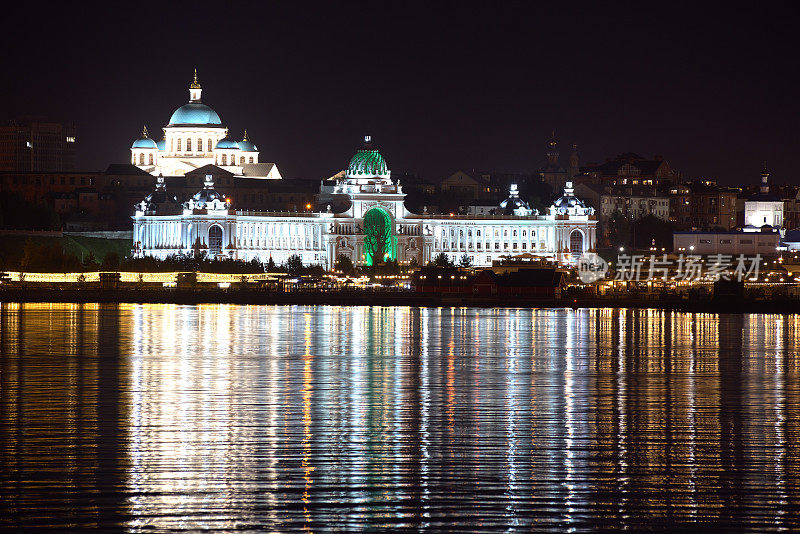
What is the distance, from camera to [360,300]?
94.4 meters

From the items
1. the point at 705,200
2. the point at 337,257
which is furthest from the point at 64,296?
the point at 705,200

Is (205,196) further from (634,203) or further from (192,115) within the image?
(634,203)

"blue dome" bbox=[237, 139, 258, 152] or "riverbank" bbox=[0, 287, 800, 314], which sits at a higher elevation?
"blue dome" bbox=[237, 139, 258, 152]

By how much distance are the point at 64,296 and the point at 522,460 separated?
7329 centimetres

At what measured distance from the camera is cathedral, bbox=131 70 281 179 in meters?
164

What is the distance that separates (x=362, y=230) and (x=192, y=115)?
1274 inches

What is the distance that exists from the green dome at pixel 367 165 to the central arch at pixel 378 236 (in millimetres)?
5747

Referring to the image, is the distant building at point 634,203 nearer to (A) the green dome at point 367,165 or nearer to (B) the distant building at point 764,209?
(B) the distant building at point 764,209

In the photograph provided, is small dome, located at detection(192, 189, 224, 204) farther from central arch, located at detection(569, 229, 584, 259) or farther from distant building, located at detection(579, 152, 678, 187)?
distant building, located at detection(579, 152, 678, 187)

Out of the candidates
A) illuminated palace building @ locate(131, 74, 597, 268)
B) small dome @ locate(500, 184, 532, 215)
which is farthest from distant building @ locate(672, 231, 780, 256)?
small dome @ locate(500, 184, 532, 215)

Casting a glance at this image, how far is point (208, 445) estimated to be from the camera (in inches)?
938

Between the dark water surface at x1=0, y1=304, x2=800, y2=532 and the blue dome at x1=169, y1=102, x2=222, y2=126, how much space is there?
380 ft

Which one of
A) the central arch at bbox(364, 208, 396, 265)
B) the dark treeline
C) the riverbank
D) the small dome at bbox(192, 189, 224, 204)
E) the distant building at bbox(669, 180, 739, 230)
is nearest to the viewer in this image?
the riverbank

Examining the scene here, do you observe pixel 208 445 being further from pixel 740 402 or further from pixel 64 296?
pixel 64 296
